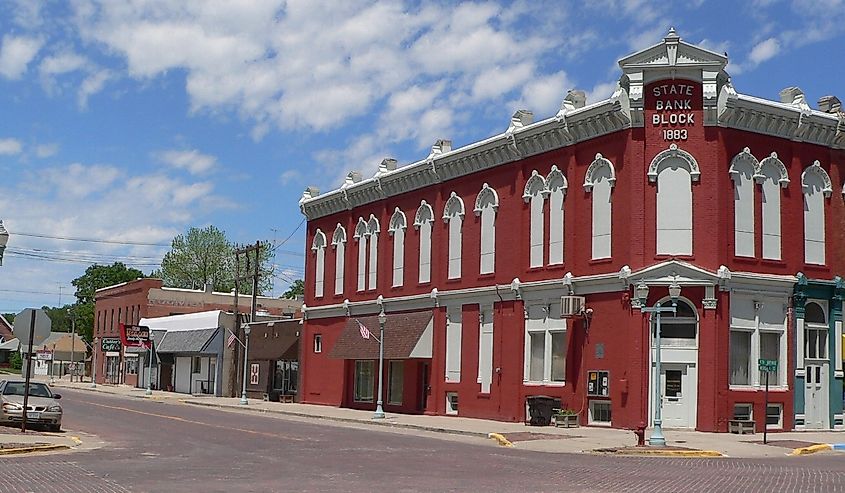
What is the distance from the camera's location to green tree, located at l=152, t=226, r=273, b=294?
111188 millimetres

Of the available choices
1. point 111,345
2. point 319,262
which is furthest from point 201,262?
point 319,262

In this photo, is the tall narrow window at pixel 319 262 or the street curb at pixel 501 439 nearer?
the street curb at pixel 501 439

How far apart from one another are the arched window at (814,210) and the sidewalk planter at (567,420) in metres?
9.51

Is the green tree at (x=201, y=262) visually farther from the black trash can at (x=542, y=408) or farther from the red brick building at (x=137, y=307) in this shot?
the black trash can at (x=542, y=408)

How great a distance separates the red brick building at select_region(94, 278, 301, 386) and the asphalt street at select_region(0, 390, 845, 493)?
51.4 meters

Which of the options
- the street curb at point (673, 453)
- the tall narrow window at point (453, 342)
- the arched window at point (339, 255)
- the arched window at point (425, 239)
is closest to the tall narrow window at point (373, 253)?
the arched window at point (339, 255)

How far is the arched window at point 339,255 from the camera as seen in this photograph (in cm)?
5234

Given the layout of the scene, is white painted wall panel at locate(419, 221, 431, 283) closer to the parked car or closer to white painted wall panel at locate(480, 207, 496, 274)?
white painted wall panel at locate(480, 207, 496, 274)

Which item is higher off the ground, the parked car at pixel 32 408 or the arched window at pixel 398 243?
the arched window at pixel 398 243

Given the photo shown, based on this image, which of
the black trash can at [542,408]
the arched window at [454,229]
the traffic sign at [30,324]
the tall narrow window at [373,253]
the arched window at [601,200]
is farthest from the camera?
the tall narrow window at [373,253]

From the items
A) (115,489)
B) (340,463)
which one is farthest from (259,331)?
(115,489)

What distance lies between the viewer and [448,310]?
142ft

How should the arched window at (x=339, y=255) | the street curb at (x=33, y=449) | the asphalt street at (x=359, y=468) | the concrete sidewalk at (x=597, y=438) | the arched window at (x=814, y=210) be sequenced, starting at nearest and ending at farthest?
the asphalt street at (x=359, y=468), the street curb at (x=33, y=449), the concrete sidewalk at (x=597, y=438), the arched window at (x=814, y=210), the arched window at (x=339, y=255)

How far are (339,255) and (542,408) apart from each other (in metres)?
19.8
